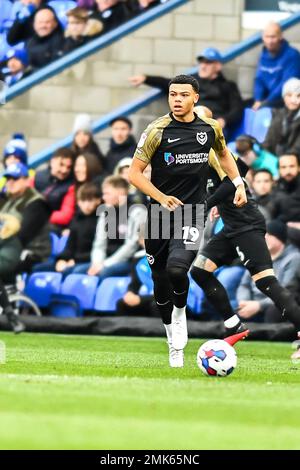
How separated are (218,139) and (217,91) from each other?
7.71 metres

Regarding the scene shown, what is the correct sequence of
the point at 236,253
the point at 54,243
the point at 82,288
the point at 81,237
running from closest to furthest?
the point at 236,253, the point at 82,288, the point at 81,237, the point at 54,243

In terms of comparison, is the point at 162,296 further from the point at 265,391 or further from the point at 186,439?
the point at 186,439

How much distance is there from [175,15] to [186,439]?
14832 mm

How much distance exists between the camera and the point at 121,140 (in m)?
19.9

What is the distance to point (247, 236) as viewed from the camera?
1335cm

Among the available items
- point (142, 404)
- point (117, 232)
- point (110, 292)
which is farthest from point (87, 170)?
point (142, 404)

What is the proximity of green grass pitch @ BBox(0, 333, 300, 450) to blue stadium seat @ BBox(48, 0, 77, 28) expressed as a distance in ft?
34.9

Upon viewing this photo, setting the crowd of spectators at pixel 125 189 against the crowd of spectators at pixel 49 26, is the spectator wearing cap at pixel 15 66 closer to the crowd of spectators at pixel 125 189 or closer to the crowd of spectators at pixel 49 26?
the crowd of spectators at pixel 49 26

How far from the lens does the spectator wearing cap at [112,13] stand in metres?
22.0

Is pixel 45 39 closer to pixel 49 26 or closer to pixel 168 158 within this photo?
pixel 49 26

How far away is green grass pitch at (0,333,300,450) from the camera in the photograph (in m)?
7.07

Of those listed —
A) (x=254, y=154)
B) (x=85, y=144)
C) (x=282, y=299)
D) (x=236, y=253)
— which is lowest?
(x=282, y=299)

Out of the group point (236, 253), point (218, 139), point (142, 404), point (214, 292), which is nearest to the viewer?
point (142, 404)

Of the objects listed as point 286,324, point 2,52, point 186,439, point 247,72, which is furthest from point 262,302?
point 186,439
